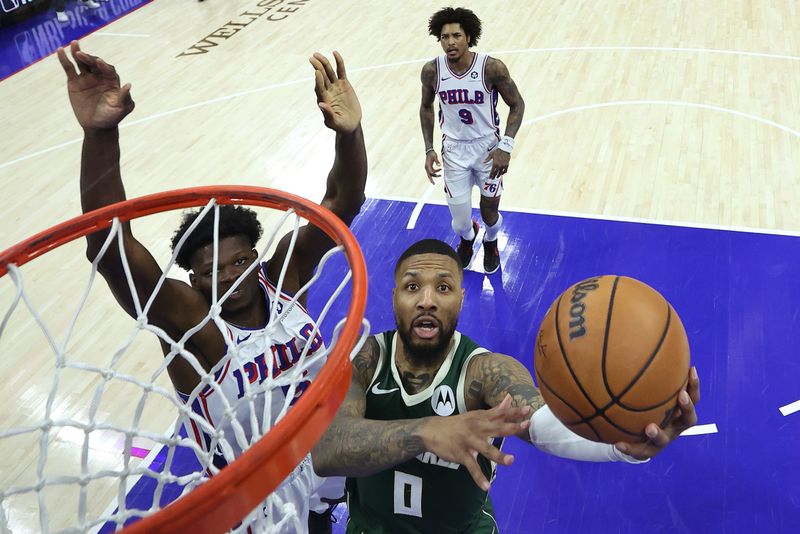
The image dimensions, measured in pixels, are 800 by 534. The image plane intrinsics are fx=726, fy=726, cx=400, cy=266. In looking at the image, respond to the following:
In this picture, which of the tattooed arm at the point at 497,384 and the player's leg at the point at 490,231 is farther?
the player's leg at the point at 490,231

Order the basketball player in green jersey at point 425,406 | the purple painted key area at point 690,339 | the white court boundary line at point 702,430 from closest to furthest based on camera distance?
the basketball player in green jersey at point 425,406 → the purple painted key area at point 690,339 → the white court boundary line at point 702,430

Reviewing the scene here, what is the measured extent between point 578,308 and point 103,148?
1.56 m

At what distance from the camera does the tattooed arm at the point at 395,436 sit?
1.70 m

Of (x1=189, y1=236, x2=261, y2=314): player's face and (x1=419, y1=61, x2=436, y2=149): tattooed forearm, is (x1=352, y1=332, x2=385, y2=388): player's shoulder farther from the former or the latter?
(x1=419, y1=61, x2=436, y2=149): tattooed forearm

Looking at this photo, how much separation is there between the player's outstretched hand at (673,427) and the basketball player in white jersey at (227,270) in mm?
1054

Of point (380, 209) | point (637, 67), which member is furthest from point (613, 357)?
point (637, 67)

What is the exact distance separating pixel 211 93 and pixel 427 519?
7.27 metres

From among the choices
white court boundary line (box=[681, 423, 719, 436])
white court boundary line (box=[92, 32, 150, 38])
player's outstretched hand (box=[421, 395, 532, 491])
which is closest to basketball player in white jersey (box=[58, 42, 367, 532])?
player's outstretched hand (box=[421, 395, 532, 491])

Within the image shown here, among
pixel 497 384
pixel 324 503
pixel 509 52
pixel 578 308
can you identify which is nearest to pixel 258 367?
pixel 497 384

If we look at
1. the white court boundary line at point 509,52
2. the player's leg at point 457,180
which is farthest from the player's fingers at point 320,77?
the white court boundary line at point 509,52

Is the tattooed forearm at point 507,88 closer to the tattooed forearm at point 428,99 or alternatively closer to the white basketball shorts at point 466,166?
the white basketball shorts at point 466,166

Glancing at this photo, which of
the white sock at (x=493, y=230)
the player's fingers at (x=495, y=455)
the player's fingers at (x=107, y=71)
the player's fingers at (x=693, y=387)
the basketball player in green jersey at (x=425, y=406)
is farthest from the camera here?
the white sock at (x=493, y=230)

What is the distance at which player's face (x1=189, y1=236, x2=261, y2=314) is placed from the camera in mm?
2732

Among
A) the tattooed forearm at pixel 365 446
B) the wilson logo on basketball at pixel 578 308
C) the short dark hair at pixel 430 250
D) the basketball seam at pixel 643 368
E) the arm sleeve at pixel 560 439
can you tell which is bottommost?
the arm sleeve at pixel 560 439
